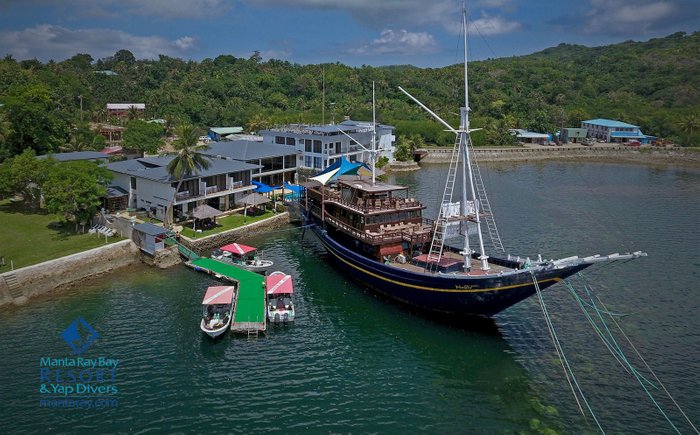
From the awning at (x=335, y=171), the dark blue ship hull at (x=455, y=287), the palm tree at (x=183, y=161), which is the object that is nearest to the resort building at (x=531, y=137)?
the awning at (x=335, y=171)

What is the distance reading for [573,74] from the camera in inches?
6850

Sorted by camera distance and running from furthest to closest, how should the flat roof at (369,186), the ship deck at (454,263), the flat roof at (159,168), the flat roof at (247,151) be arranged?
the flat roof at (247,151), the flat roof at (159,168), the flat roof at (369,186), the ship deck at (454,263)

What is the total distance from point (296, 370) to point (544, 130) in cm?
11796

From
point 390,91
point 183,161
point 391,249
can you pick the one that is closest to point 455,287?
point 391,249

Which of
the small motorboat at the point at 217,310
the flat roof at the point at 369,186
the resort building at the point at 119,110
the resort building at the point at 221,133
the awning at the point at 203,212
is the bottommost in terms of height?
the small motorboat at the point at 217,310

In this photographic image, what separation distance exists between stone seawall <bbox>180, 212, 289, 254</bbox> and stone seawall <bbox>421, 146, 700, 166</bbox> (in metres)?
57.7

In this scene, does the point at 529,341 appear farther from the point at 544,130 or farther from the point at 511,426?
the point at 544,130

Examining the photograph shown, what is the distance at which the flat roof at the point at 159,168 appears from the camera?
5050 cm

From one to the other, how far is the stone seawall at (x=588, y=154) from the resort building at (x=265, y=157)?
44.1 m

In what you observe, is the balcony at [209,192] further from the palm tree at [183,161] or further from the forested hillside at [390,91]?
the forested hillside at [390,91]

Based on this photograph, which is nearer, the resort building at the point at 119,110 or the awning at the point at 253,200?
the awning at the point at 253,200

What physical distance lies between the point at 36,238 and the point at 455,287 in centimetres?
3532

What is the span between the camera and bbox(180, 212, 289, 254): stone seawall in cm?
4506

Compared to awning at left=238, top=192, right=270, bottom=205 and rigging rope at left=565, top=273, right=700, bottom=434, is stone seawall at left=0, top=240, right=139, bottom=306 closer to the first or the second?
awning at left=238, top=192, right=270, bottom=205
